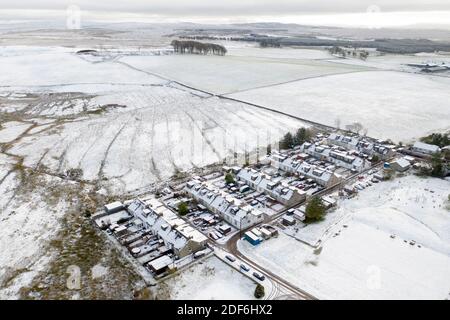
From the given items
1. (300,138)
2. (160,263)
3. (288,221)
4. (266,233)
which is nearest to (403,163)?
(300,138)

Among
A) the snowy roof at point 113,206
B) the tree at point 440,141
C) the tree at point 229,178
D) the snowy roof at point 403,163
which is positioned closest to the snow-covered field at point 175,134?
the snowy roof at point 113,206

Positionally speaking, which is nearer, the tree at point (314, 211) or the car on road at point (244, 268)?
the car on road at point (244, 268)

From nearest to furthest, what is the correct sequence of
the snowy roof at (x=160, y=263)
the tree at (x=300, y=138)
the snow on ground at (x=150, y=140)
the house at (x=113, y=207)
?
1. the snowy roof at (x=160, y=263)
2. the house at (x=113, y=207)
3. the snow on ground at (x=150, y=140)
4. the tree at (x=300, y=138)

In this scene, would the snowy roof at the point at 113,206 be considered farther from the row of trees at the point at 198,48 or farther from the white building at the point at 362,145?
the row of trees at the point at 198,48

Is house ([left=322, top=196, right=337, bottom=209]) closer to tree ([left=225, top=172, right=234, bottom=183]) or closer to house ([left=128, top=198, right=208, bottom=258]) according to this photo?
tree ([left=225, top=172, right=234, bottom=183])

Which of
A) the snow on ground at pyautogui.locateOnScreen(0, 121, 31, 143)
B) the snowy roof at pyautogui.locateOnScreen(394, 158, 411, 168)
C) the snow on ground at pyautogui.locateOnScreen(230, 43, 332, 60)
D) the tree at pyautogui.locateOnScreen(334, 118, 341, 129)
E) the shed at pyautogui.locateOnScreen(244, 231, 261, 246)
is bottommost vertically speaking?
the shed at pyautogui.locateOnScreen(244, 231, 261, 246)

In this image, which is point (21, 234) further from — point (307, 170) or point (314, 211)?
point (307, 170)

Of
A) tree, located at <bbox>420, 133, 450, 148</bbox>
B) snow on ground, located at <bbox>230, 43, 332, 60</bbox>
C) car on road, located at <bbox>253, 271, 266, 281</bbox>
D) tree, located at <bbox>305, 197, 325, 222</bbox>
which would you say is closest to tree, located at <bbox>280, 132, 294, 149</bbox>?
tree, located at <bbox>305, 197, 325, 222</bbox>
